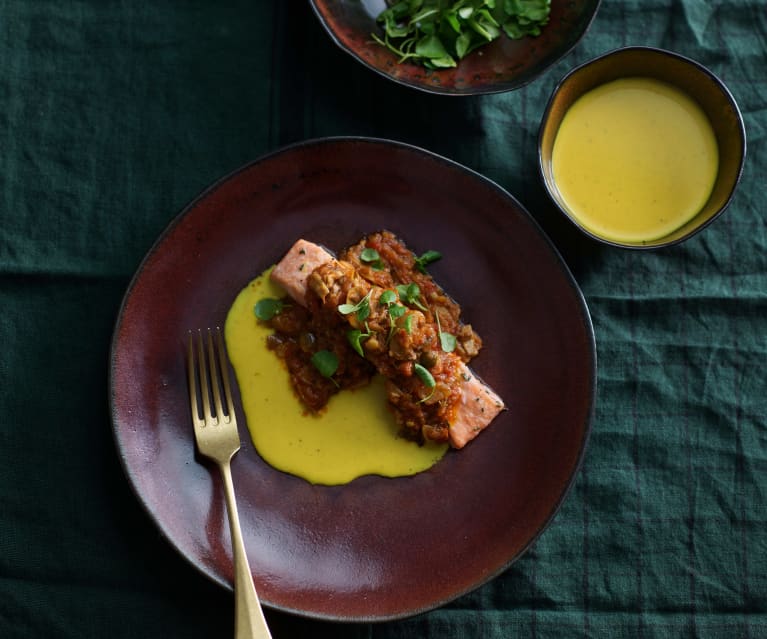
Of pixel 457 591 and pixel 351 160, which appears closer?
pixel 457 591

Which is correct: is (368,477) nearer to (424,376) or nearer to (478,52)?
(424,376)

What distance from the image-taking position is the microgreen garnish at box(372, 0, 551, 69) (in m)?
2.83

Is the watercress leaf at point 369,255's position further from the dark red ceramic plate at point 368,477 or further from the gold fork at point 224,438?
the gold fork at point 224,438

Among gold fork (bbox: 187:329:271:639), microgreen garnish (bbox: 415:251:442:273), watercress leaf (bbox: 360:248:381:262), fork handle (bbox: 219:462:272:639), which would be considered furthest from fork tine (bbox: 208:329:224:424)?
microgreen garnish (bbox: 415:251:442:273)

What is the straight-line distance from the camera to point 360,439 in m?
2.76

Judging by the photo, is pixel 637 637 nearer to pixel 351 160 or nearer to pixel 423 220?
pixel 423 220

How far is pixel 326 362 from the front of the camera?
2.71 metres

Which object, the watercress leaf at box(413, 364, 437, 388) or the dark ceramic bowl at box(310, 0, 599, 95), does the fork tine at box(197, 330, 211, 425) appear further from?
the dark ceramic bowl at box(310, 0, 599, 95)

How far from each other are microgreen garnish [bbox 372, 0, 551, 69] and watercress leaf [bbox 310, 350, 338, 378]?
3.49 ft

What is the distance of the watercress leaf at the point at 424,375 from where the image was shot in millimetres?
2576

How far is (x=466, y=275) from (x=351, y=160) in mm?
570

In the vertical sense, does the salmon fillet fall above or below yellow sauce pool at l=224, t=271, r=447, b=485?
above

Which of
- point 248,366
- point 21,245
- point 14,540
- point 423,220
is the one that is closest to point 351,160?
point 423,220

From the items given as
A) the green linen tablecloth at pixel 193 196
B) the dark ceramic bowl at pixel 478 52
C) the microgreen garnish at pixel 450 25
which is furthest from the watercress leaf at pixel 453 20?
the green linen tablecloth at pixel 193 196
